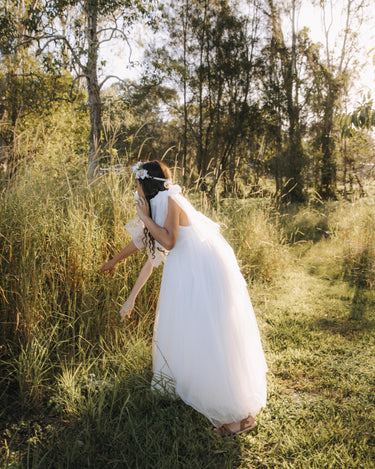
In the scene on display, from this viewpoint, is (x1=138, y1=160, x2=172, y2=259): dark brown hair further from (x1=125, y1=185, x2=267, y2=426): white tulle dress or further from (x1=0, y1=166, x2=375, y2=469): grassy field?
(x1=0, y1=166, x2=375, y2=469): grassy field

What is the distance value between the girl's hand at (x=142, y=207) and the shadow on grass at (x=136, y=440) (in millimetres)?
1186

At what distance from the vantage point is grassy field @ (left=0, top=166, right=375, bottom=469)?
1967mm

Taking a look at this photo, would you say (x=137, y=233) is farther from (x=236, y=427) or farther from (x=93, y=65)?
(x=93, y=65)

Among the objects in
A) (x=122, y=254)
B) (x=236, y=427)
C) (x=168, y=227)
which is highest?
(x=168, y=227)

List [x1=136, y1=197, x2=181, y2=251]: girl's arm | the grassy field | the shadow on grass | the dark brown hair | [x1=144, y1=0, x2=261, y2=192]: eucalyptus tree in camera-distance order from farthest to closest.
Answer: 1. [x1=144, y1=0, x2=261, y2=192]: eucalyptus tree
2. the dark brown hair
3. [x1=136, y1=197, x2=181, y2=251]: girl's arm
4. the grassy field
5. the shadow on grass

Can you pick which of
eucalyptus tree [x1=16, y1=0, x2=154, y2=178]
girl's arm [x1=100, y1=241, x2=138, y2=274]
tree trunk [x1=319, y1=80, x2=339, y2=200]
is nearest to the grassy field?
girl's arm [x1=100, y1=241, x2=138, y2=274]

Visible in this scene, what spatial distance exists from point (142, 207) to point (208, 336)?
94 centimetres

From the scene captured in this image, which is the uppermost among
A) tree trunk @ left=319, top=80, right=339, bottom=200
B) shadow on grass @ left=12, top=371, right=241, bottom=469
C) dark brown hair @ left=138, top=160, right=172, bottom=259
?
tree trunk @ left=319, top=80, right=339, bottom=200

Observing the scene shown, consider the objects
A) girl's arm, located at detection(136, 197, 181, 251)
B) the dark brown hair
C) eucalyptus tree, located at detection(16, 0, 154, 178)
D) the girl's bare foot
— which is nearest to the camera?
the girl's bare foot

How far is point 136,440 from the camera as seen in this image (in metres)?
1.92

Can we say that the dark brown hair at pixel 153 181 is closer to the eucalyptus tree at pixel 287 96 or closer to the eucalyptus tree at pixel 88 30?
the eucalyptus tree at pixel 88 30

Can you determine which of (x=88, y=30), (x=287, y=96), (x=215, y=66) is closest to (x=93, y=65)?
(x=88, y=30)

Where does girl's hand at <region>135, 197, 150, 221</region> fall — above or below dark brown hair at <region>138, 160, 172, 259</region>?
below

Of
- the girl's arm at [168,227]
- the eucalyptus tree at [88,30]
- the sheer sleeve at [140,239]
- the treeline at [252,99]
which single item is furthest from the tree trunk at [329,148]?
the girl's arm at [168,227]
